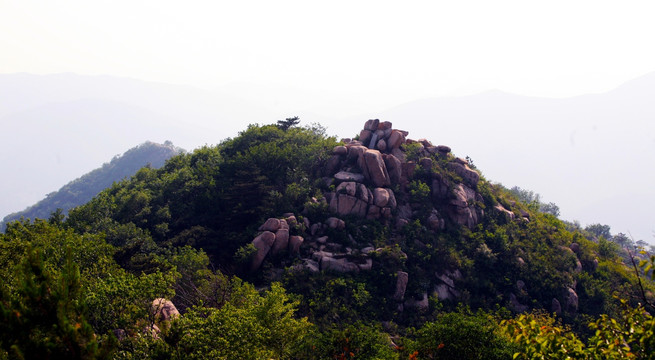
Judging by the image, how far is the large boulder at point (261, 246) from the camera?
35656 millimetres

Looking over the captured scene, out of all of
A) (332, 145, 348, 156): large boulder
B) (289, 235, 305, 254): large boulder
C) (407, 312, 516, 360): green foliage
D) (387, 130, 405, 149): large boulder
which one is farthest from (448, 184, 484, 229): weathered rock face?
(407, 312, 516, 360): green foliage

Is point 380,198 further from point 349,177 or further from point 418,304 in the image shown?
point 418,304

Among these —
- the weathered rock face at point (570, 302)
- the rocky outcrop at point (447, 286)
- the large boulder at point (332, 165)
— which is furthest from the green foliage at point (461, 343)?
the large boulder at point (332, 165)

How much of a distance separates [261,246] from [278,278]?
3.46m

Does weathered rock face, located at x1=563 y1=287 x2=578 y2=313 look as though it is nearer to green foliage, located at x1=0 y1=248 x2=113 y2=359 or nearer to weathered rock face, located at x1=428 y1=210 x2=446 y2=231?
weathered rock face, located at x1=428 y1=210 x2=446 y2=231

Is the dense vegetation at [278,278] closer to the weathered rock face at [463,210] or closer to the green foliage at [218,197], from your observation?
the green foliage at [218,197]

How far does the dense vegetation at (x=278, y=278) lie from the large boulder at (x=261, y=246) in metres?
0.64

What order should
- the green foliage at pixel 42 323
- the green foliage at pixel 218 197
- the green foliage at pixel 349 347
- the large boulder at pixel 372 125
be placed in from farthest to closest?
the large boulder at pixel 372 125 → the green foliage at pixel 218 197 → the green foliage at pixel 349 347 → the green foliage at pixel 42 323

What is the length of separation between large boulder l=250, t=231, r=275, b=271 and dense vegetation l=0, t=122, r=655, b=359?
2.10 feet

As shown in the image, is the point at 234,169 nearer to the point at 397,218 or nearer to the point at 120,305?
the point at 397,218

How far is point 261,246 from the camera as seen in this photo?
1421 inches

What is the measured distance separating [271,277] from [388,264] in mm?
10851

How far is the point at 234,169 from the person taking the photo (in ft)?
151

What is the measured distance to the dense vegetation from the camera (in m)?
11.0
